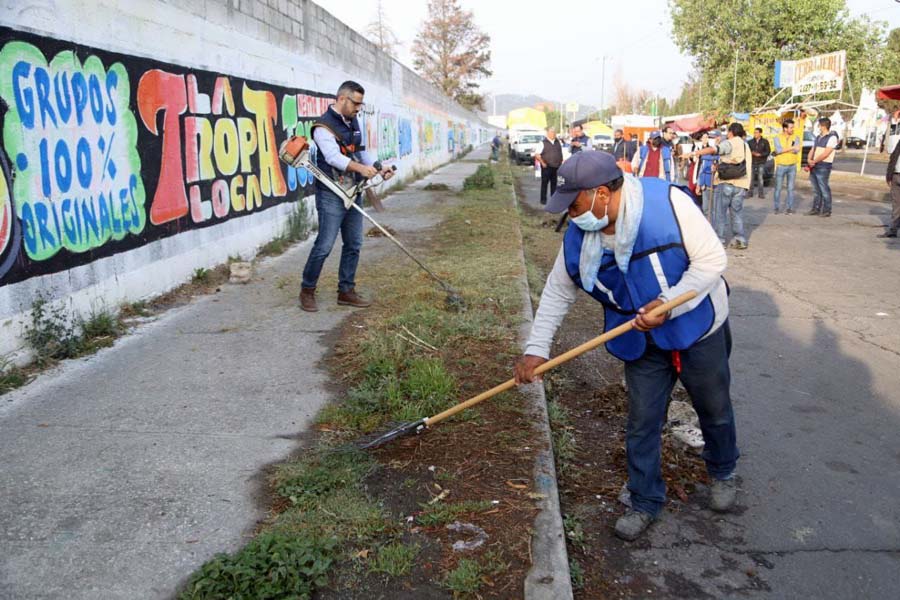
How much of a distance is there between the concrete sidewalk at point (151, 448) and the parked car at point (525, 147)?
93.0ft

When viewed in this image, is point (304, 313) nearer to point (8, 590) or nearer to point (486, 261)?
point (486, 261)

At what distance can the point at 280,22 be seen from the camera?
30.9 ft

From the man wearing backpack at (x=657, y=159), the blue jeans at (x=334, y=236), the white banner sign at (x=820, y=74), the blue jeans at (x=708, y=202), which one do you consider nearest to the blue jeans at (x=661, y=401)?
the blue jeans at (x=334, y=236)

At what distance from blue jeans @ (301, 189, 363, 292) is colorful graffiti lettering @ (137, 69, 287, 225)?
1.49 meters

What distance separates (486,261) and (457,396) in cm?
418

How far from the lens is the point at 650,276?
9.16 ft

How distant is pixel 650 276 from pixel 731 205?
8121mm

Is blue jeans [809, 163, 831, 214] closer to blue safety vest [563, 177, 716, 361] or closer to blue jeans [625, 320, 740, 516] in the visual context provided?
blue jeans [625, 320, 740, 516]

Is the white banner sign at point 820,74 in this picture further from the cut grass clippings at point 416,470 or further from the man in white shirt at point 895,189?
the cut grass clippings at point 416,470

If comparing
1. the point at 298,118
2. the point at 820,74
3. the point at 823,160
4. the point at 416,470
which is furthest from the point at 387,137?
the point at 820,74

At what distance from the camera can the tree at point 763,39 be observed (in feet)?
116

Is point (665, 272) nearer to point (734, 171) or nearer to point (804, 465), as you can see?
point (804, 465)

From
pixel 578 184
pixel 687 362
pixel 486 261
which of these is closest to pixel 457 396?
pixel 687 362

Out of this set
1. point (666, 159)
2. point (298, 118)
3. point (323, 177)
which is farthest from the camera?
point (666, 159)
